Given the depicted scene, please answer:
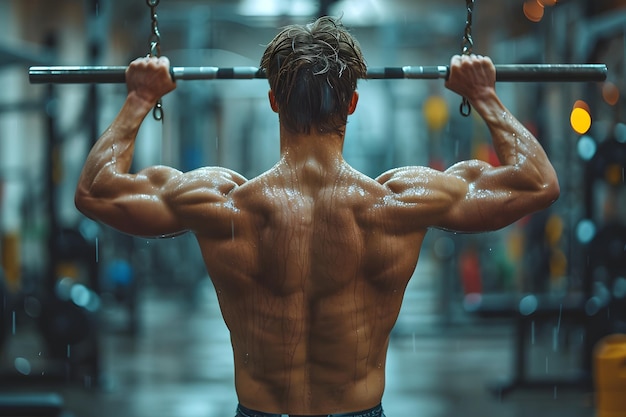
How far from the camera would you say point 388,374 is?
591cm

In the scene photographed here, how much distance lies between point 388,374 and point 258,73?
424 cm

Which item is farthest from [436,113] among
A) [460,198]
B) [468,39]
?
[460,198]

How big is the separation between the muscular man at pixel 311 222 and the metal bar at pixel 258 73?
0.91 ft

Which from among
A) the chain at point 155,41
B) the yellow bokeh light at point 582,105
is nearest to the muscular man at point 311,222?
the chain at point 155,41

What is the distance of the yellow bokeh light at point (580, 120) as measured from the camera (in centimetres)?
562

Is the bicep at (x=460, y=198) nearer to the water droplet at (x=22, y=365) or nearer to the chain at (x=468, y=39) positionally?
the chain at (x=468, y=39)

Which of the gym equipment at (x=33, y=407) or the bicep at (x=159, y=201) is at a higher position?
the bicep at (x=159, y=201)

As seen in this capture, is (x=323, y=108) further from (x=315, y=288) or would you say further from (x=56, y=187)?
(x=56, y=187)

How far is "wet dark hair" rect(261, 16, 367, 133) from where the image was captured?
5.83 ft

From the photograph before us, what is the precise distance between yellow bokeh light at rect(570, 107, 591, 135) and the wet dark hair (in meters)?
4.14

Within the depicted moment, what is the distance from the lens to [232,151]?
1314cm

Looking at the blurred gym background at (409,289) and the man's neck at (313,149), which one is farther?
the blurred gym background at (409,289)

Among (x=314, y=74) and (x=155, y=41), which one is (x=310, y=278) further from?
(x=155, y=41)

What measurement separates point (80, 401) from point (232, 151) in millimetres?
8207
